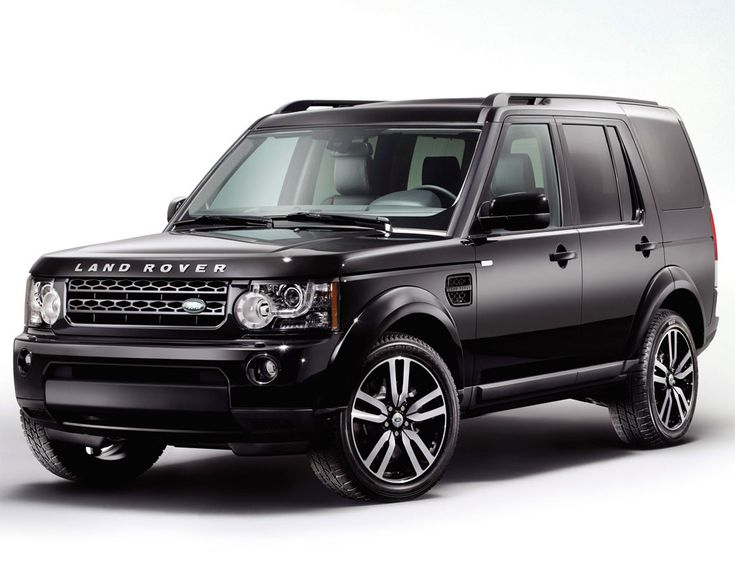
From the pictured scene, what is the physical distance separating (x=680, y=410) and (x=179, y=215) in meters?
3.45

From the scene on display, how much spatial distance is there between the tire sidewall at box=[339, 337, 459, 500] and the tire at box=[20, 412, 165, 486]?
1620 millimetres

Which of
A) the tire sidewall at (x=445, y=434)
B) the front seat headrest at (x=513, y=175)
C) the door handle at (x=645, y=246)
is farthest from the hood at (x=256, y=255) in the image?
the door handle at (x=645, y=246)

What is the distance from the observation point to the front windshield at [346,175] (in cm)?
922

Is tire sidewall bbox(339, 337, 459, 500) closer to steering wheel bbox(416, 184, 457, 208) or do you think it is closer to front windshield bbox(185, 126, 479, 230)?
front windshield bbox(185, 126, 479, 230)

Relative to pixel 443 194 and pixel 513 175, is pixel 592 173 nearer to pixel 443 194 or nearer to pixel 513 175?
pixel 513 175

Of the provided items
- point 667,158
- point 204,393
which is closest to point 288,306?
point 204,393

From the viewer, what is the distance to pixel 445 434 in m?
8.57

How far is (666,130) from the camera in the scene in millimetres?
11297

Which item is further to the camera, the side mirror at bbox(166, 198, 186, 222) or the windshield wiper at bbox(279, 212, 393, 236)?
the side mirror at bbox(166, 198, 186, 222)

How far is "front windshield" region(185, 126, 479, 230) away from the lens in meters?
9.22

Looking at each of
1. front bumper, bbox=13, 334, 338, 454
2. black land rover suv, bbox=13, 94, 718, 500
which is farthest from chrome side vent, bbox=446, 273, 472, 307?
front bumper, bbox=13, 334, 338, 454

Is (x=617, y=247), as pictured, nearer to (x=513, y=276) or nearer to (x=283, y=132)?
(x=513, y=276)

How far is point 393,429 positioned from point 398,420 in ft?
0.17

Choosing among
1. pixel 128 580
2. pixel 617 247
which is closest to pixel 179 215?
pixel 617 247
